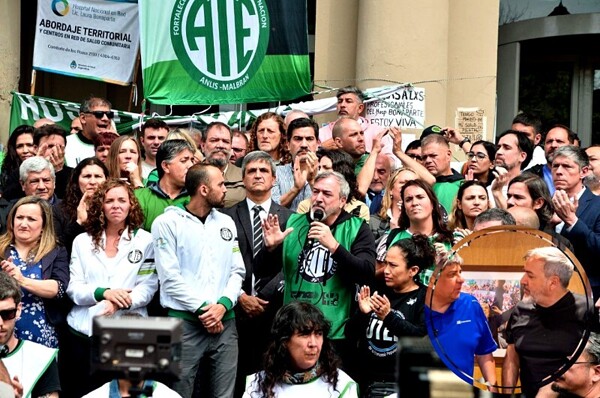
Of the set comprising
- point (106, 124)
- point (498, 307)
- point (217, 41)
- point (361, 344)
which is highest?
point (217, 41)

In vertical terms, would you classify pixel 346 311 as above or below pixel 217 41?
below

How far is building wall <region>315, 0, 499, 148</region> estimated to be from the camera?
1280 cm

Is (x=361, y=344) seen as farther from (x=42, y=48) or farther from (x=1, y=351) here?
(x=42, y=48)

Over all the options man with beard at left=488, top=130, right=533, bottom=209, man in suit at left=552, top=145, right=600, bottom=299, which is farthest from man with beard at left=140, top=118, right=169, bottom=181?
man in suit at left=552, top=145, right=600, bottom=299

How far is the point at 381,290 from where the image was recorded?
27.7 ft

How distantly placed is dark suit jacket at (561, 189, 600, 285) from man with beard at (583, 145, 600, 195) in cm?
40

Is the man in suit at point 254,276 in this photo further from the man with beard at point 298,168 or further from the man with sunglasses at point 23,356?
the man with sunglasses at point 23,356

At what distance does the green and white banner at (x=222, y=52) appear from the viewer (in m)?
12.4

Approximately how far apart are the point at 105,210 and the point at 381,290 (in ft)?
6.43

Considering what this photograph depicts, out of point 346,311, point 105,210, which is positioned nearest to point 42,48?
point 105,210

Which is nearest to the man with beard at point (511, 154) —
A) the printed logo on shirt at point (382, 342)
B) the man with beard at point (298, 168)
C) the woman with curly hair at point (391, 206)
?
the woman with curly hair at point (391, 206)

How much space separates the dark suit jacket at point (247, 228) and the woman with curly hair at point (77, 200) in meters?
0.99

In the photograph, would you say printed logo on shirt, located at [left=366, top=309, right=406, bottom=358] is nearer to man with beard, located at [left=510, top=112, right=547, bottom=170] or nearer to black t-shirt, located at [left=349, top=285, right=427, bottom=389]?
black t-shirt, located at [left=349, top=285, right=427, bottom=389]

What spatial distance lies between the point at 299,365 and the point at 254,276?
47.0 inches
